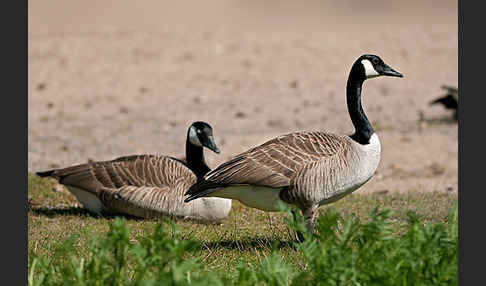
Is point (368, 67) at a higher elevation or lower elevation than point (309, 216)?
higher

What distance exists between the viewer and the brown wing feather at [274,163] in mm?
6809

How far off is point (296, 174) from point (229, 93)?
36.3 ft

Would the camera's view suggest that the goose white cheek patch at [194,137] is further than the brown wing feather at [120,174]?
Yes

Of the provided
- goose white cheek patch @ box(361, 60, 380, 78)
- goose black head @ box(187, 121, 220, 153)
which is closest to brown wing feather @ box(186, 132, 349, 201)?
goose white cheek patch @ box(361, 60, 380, 78)

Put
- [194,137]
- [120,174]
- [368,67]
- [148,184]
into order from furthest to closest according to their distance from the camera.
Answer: [194,137] < [120,174] < [148,184] < [368,67]

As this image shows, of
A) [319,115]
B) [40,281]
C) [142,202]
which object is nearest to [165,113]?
[319,115]

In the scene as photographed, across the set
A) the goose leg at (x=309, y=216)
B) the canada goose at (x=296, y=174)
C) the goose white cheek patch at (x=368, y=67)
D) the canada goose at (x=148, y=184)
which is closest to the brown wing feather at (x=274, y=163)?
the canada goose at (x=296, y=174)

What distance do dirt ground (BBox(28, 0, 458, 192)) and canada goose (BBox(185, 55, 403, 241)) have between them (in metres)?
3.58

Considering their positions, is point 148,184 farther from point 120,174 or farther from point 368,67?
point 368,67

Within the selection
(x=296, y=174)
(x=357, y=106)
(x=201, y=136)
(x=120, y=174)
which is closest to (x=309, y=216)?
(x=296, y=174)

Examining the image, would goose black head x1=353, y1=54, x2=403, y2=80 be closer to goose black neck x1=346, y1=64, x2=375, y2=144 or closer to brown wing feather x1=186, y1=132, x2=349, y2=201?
goose black neck x1=346, y1=64, x2=375, y2=144

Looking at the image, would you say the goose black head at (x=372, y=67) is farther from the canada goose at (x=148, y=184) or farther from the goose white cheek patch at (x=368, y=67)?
the canada goose at (x=148, y=184)

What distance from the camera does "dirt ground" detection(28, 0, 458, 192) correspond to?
12.9m

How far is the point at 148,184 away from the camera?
8.48 metres
